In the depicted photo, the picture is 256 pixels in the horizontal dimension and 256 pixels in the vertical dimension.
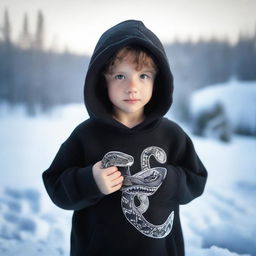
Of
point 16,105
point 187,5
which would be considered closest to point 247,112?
point 187,5

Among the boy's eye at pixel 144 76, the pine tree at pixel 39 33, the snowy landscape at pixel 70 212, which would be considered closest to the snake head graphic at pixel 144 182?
the boy's eye at pixel 144 76

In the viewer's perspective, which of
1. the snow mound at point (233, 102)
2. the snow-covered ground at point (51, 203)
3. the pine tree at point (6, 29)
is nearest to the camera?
the snow-covered ground at point (51, 203)

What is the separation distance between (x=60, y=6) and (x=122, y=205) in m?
1.07

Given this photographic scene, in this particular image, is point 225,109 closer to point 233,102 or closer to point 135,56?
point 233,102

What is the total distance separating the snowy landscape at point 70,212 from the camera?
1317 mm

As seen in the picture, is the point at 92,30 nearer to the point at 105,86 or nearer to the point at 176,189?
the point at 105,86

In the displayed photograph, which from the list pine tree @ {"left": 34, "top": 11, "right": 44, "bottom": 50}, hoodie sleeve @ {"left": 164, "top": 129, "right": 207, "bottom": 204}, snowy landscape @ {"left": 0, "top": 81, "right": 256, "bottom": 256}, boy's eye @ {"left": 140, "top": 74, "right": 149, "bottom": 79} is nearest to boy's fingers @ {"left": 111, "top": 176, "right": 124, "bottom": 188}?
hoodie sleeve @ {"left": 164, "top": 129, "right": 207, "bottom": 204}

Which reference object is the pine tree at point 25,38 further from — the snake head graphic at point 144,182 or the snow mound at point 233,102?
the snake head graphic at point 144,182

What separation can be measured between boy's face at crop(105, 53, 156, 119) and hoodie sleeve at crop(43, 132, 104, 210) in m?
0.17

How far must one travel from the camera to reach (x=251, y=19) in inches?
60.1

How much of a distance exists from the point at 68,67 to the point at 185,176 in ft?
3.26

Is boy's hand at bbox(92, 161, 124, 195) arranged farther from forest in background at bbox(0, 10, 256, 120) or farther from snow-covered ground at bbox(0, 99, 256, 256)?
forest in background at bbox(0, 10, 256, 120)

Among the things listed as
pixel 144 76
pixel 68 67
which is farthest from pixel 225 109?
pixel 144 76

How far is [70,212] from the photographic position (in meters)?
1.42
